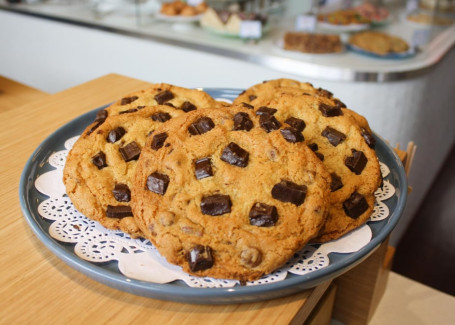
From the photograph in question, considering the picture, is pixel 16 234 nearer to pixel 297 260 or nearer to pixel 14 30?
pixel 297 260

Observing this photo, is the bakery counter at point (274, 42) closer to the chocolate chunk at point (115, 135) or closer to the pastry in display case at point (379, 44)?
the pastry in display case at point (379, 44)

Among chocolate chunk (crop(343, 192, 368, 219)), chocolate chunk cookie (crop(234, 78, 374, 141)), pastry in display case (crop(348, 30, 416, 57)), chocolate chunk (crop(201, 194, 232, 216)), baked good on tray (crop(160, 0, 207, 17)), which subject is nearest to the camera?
chocolate chunk (crop(201, 194, 232, 216))

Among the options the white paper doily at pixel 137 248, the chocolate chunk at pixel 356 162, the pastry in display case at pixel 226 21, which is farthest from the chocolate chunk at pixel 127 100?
the pastry in display case at pixel 226 21

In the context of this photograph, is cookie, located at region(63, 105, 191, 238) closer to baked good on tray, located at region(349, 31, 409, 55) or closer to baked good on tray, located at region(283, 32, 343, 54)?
baked good on tray, located at region(283, 32, 343, 54)

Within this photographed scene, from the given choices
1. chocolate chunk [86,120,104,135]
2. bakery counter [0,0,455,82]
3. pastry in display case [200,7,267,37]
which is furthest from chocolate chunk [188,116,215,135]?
pastry in display case [200,7,267,37]

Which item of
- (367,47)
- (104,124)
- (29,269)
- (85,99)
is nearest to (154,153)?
(104,124)

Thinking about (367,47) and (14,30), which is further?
(14,30)
